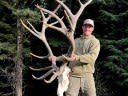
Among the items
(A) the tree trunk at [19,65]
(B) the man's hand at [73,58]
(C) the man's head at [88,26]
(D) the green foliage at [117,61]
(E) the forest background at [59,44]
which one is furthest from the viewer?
(A) the tree trunk at [19,65]

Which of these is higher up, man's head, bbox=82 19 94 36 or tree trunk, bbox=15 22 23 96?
man's head, bbox=82 19 94 36

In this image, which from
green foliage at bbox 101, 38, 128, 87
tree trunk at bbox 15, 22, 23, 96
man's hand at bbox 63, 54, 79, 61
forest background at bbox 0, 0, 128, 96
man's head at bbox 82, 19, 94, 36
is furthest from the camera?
tree trunk at bbox 15, 22, 23, 96

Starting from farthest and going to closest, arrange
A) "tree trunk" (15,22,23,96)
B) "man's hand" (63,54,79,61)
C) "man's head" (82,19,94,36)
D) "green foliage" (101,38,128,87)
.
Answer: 1. "tree trunk" (15,22,23,96)
2. "green foliage" (101,38,128,87)
3. "man's head" (82,19,94,36)
4. "man's hand" (63,54,79,61)

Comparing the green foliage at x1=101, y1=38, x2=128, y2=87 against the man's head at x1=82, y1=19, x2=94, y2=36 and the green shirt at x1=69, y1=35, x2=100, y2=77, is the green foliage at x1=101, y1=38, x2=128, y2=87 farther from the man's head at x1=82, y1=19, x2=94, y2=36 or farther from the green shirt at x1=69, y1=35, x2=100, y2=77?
the man's head at x1=82, y1=19, x2=94, y2=36

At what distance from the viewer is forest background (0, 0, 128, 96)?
45.9 ft

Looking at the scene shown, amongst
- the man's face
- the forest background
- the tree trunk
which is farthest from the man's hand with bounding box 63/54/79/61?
the tree trunk

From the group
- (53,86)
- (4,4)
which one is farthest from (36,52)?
(4,4)

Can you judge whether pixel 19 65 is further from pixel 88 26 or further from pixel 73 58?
pixel 73 58

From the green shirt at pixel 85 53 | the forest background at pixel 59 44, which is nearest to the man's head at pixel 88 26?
the green shirt at pixel 85 53

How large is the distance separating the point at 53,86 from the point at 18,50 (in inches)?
80.3

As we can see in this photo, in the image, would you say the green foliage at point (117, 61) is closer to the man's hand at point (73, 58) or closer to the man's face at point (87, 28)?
the man's face at point (87, 28)

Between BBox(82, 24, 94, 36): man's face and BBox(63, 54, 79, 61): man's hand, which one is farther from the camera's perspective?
BBox(82, 24, 94, 36): man's face

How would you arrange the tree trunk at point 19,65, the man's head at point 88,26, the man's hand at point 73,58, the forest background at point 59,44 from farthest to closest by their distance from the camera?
the tree trunk at point 19,65
the forest background at point 59,44
the man's head at point 88,26
the man's hand at point 73,58

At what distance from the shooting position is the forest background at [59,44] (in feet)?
45.9
